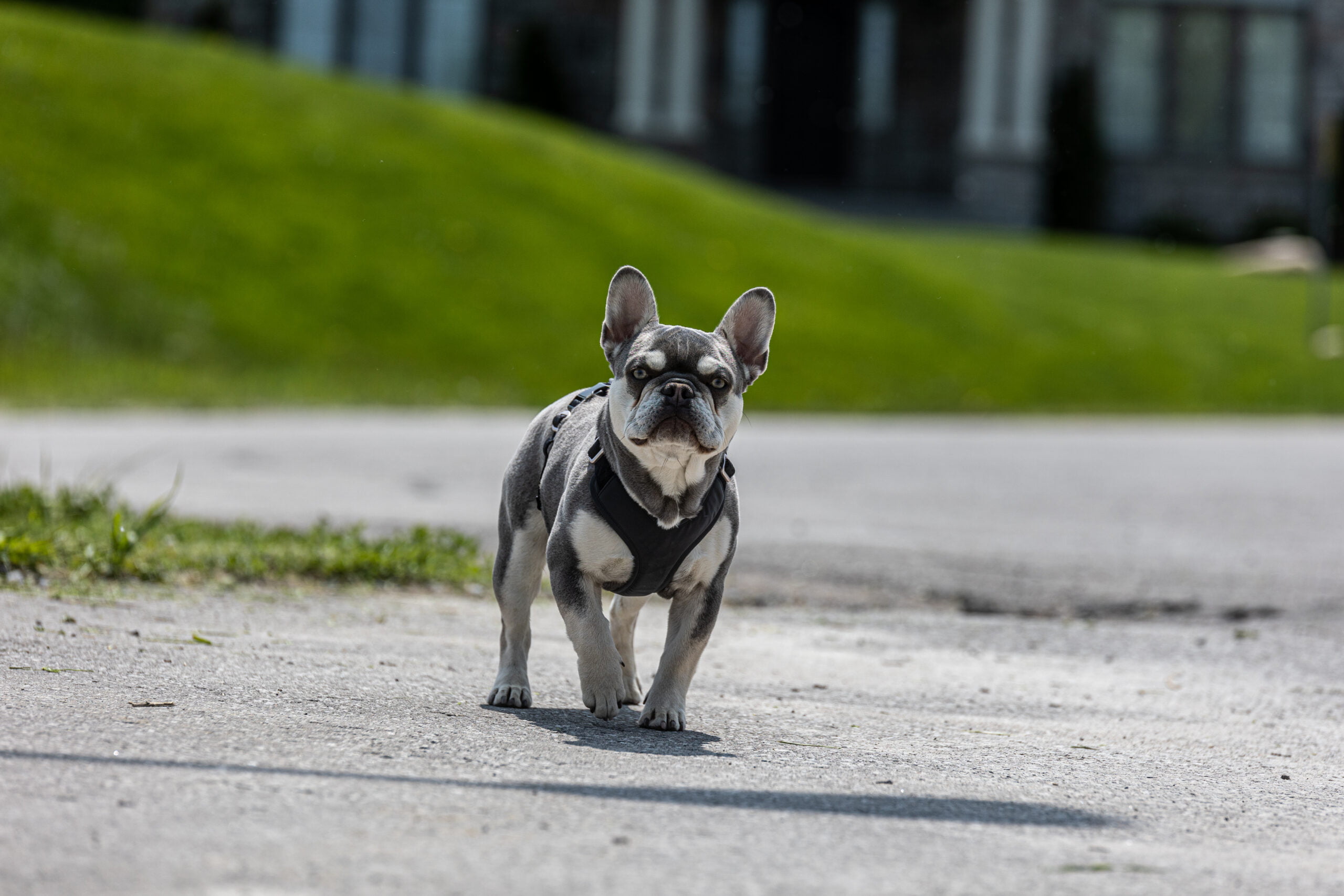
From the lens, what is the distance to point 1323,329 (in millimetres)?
27391

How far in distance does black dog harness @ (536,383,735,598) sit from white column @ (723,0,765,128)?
32082mm

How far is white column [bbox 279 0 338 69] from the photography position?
34.6m

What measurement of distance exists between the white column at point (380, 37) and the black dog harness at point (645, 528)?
32.0 metres

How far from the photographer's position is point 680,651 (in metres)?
4.73

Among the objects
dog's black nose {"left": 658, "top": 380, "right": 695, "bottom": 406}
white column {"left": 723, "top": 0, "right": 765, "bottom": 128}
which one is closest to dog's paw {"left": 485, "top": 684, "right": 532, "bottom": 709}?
dog's black nose {"left": 658, "top": 380, "right": 695, "bottom": 406}

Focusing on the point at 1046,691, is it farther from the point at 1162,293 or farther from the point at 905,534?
the point at 1162,293

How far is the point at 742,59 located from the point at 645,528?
3255 centimetres

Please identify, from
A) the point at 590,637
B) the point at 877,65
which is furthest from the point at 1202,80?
the point at 590,637

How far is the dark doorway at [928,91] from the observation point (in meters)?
36.6

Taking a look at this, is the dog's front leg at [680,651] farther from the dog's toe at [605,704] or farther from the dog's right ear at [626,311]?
the dog's right ear at [626,311]

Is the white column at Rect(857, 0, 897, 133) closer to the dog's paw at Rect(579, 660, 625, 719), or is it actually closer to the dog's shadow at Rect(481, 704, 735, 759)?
the dog's shadow at Rect(481, 704, 735, 759)

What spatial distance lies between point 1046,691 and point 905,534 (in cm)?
399

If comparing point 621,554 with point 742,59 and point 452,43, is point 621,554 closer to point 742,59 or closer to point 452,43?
point 452,43

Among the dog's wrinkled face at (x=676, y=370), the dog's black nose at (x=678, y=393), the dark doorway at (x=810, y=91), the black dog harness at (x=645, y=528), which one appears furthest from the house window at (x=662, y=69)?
the dog's black nose at (x=678, y=393)
